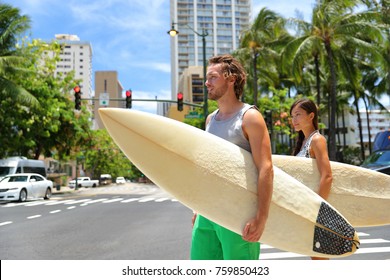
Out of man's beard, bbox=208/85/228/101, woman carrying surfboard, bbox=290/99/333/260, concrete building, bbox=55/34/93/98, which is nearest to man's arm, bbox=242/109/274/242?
man's beard, bbox=208/85/228/101

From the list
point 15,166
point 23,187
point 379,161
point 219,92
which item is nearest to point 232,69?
→ point 219,92

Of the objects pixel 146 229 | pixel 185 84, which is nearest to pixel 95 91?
pixel 185 84

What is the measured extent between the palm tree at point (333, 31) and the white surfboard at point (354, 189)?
1690cm

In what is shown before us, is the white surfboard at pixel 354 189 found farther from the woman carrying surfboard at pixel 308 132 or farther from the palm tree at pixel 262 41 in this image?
the palm tree at pixel 262 41

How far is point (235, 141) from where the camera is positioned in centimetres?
164

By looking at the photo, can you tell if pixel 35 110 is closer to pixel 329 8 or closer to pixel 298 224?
pixel 329 8

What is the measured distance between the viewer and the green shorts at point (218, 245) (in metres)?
1.71

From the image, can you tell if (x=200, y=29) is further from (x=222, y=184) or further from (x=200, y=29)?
(x=222, y=184)

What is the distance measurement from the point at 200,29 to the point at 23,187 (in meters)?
100

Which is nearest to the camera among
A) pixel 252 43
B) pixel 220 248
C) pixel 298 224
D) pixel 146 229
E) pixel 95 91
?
pixel 298 224

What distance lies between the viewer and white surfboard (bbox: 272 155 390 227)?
1.73m

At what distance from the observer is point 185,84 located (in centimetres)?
8644

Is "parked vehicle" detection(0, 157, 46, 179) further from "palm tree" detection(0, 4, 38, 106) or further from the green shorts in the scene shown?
the green shorts
